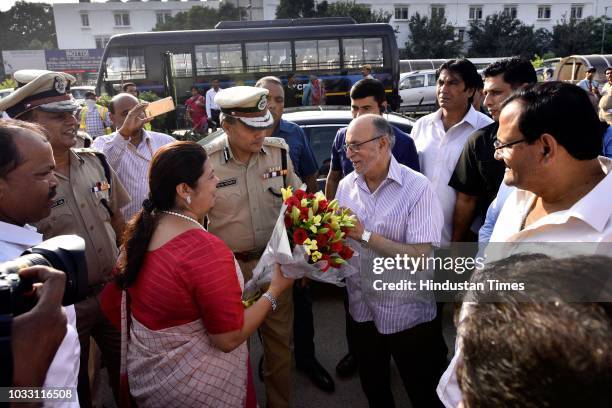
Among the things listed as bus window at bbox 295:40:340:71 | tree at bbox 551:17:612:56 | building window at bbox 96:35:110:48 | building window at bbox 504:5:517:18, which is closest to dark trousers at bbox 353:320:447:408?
bus window at bbox 295:40:340:71

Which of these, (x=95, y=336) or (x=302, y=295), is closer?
(x=95, y=336)

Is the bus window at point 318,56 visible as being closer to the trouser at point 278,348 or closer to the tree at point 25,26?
the trouser at point 278,348

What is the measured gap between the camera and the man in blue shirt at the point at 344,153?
3342 mm

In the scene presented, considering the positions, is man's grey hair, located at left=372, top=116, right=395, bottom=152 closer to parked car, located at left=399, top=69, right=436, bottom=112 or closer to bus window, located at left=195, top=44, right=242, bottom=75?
bus window, located at left=195, top=44, right=242, bottom=75

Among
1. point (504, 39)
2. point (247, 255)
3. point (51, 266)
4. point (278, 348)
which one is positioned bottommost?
point (278, 348)

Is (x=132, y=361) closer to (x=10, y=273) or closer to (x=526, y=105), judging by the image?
(x=10, y=273)

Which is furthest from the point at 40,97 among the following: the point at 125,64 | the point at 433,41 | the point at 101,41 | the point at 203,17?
the point at 101,41

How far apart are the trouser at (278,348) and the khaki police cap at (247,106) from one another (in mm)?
906

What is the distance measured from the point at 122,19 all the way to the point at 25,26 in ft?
71.1

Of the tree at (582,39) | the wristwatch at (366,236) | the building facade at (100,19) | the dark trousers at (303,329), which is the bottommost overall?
the dark trousers at (303,329)

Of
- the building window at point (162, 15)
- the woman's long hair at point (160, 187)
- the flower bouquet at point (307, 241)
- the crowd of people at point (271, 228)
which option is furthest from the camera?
the building window at point (162, 15)

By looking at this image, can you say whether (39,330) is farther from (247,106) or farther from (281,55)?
(281,55)

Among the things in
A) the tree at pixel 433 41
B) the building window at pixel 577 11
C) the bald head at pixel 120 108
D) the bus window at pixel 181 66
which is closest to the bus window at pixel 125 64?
the bus window at pixel 181 66

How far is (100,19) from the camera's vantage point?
4909 cm
